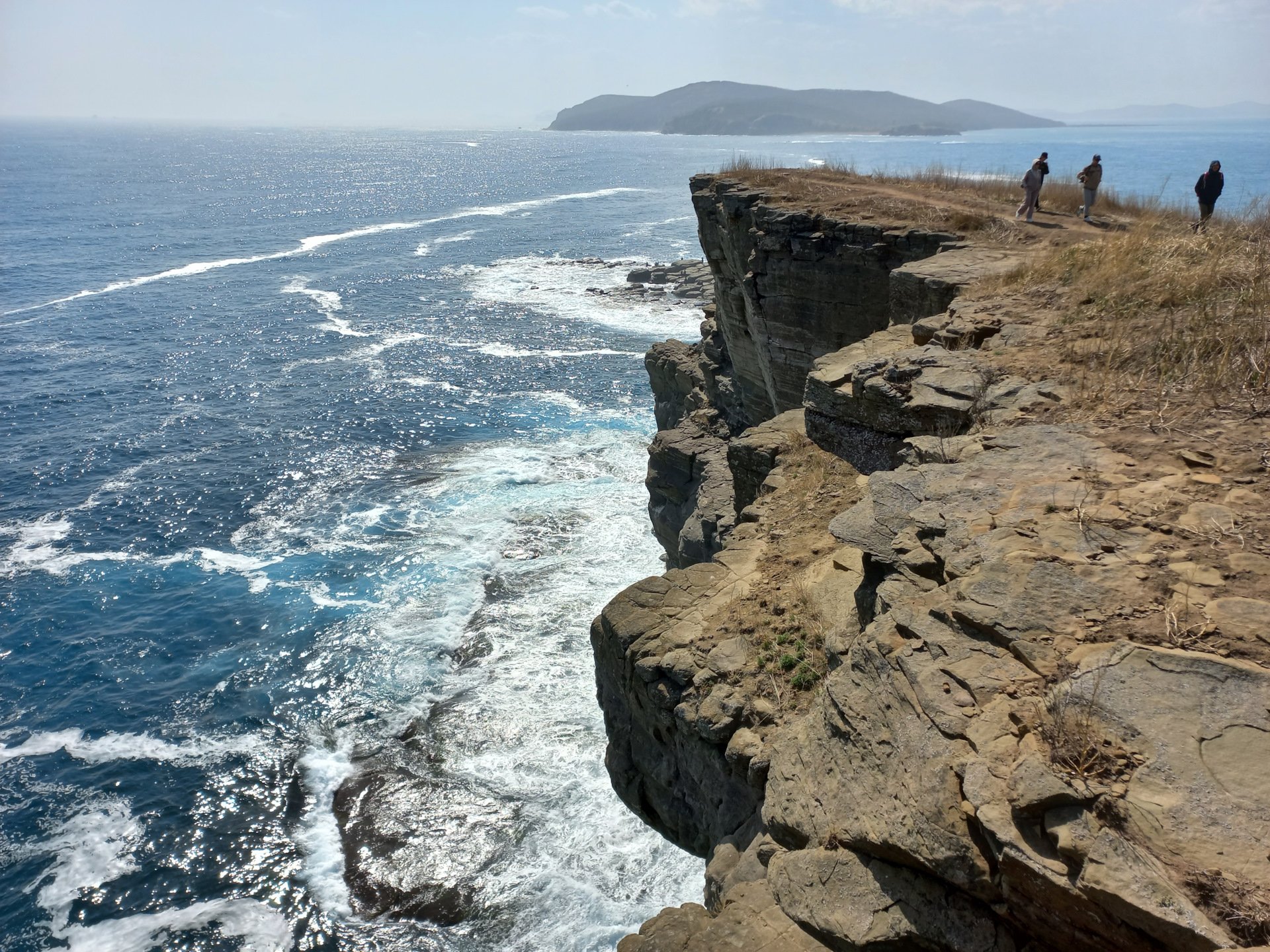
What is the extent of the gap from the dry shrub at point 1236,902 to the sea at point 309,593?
1280 centimetres

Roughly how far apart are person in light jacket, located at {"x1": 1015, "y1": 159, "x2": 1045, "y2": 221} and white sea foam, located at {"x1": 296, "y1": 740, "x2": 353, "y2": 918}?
2163 centimetres

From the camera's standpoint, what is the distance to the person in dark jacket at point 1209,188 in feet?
55.4

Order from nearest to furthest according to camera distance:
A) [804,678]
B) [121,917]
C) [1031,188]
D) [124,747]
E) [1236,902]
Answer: [1236,902] < [804,678] < [121,917] < [1031,188] < [124,747]

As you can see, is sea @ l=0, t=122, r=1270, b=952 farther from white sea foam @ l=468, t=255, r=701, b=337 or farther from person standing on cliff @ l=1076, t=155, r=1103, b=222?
person standing on cliff @ l=1076, t=155, r=1103, b=222

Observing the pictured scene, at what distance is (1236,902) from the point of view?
392 centimetres

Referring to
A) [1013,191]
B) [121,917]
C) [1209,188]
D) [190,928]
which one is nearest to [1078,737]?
[190,928]

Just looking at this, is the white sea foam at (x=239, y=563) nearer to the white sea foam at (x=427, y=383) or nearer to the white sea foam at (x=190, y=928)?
the white sea foam at (x=190, y=928)

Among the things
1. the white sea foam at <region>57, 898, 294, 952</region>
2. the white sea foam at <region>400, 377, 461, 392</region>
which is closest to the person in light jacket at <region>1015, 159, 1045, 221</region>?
the white sea foam at <region>57, 898, 294, 952</region>

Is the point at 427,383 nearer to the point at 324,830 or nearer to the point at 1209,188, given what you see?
the point at 324,830

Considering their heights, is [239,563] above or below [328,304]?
below

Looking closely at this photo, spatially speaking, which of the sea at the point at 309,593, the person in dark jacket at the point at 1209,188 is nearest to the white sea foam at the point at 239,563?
the sea at the point at 309,593

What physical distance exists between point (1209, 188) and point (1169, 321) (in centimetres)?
1046

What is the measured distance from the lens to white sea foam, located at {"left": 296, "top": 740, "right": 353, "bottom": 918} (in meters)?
16.1

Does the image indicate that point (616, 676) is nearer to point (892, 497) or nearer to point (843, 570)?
point (843, 570)
